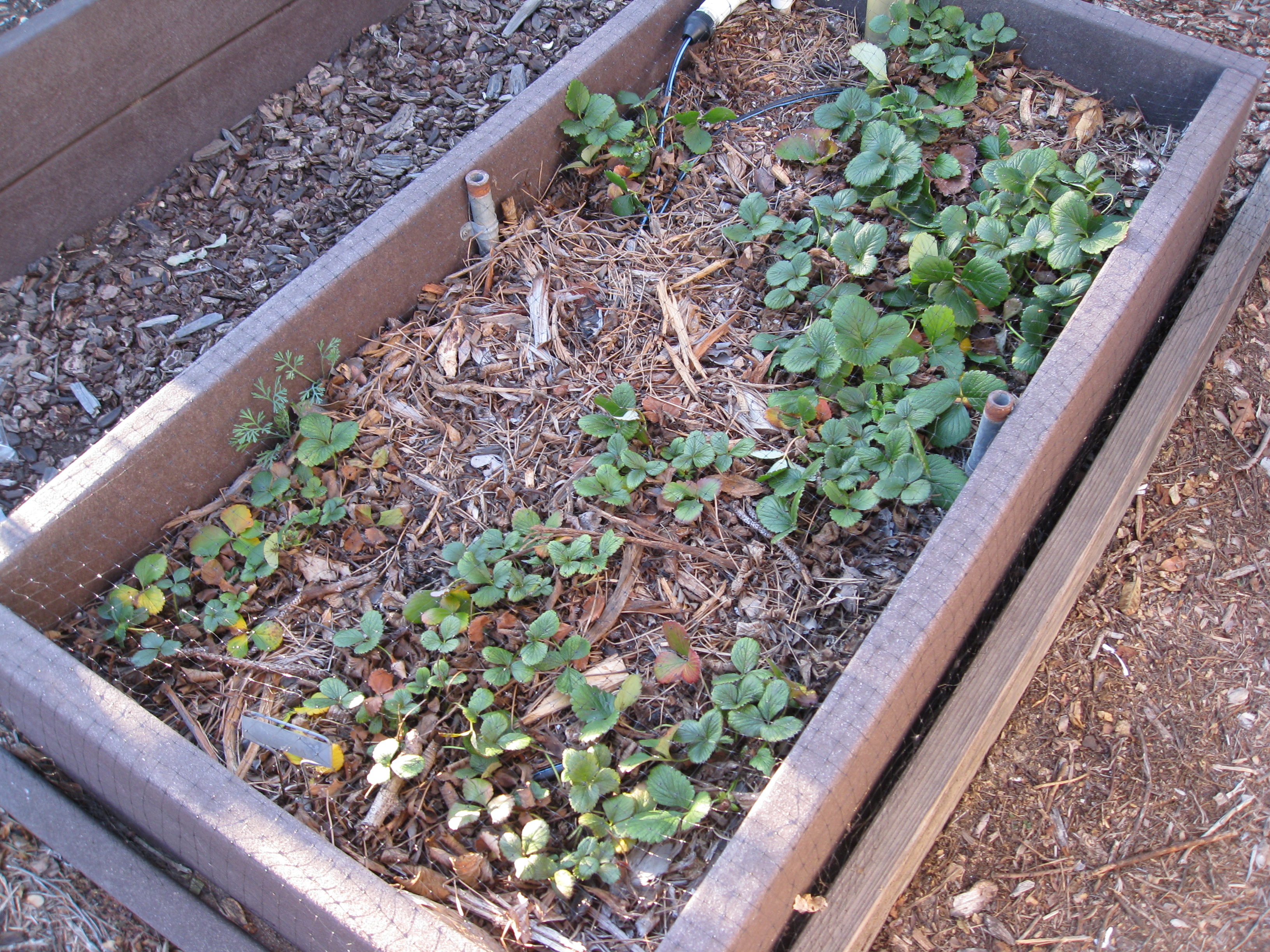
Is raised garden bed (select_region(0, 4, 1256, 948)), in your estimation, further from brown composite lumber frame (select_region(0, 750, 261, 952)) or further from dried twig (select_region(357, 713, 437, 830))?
dried twig (select_region(357, 713, 437, 830))

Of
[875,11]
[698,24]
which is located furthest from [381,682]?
[875,11]

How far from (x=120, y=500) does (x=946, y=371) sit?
5.98 ft

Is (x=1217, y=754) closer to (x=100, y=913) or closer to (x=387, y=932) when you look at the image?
(x=387, y=932)

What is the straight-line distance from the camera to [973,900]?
1.80m

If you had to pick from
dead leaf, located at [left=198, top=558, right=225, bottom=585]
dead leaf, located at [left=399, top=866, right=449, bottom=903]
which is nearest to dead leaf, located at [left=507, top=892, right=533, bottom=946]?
dead leaf, located at [left=399, top=866, right=449, bottom=903]

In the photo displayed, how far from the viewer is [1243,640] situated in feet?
6.78

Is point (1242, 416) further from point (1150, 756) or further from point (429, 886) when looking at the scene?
point (429, 886)

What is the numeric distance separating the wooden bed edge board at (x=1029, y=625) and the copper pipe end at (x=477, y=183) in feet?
5.15

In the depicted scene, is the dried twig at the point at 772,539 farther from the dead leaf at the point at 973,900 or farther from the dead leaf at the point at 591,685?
the dead leaf at the point at 973,900

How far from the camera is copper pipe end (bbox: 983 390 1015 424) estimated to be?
187 centimetres

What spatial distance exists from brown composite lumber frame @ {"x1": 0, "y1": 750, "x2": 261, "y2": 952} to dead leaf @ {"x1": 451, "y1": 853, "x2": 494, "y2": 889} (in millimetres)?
398

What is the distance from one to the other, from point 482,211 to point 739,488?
39.6 inches

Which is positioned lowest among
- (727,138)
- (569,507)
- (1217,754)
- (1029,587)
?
(1217,754)

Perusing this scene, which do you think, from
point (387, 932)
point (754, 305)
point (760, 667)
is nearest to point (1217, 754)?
point (760, 667)
